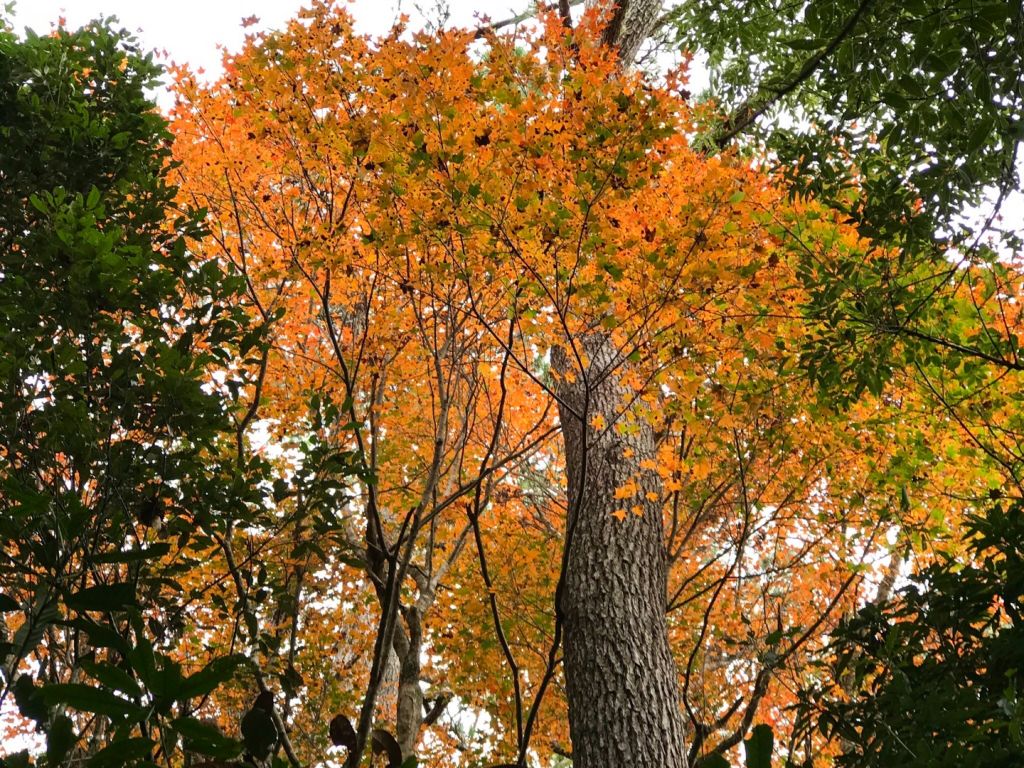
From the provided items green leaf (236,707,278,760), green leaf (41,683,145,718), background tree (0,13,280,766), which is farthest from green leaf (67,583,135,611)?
green leaf (236,707,278,760)

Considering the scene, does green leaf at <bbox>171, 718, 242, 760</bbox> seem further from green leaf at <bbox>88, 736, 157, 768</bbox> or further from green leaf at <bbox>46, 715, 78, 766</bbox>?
green leaf at <bbox>46, 715, 78, 766</bbox>

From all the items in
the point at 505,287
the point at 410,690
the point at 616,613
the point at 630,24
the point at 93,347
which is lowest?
the point at 410,690

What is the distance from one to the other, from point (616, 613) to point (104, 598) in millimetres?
3477

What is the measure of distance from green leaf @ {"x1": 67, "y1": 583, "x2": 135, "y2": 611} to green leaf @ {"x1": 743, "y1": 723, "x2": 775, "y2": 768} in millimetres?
742

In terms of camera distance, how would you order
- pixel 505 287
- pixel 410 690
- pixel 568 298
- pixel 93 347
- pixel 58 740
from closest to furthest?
pixel 58 740 → pixel 93 347 → pixel 568 298 → pixel 505 287 → pixel 410 690

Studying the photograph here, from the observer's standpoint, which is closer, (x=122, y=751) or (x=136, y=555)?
(x=122, y=751)

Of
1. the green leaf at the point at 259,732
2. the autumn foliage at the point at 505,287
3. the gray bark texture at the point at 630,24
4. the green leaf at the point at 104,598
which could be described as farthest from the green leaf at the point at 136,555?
the gray bark texture at the point at 630,24

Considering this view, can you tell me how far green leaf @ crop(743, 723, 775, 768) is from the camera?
2.83 ft

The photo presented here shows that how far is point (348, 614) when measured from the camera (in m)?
8.12

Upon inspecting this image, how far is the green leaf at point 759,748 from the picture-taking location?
864mm

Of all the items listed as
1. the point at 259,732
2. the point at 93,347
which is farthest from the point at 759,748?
the point at 93,347

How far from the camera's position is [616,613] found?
4.08 m

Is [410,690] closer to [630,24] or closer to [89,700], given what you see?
[89,700]

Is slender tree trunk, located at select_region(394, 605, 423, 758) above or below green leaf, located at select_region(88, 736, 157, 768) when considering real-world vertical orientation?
above
